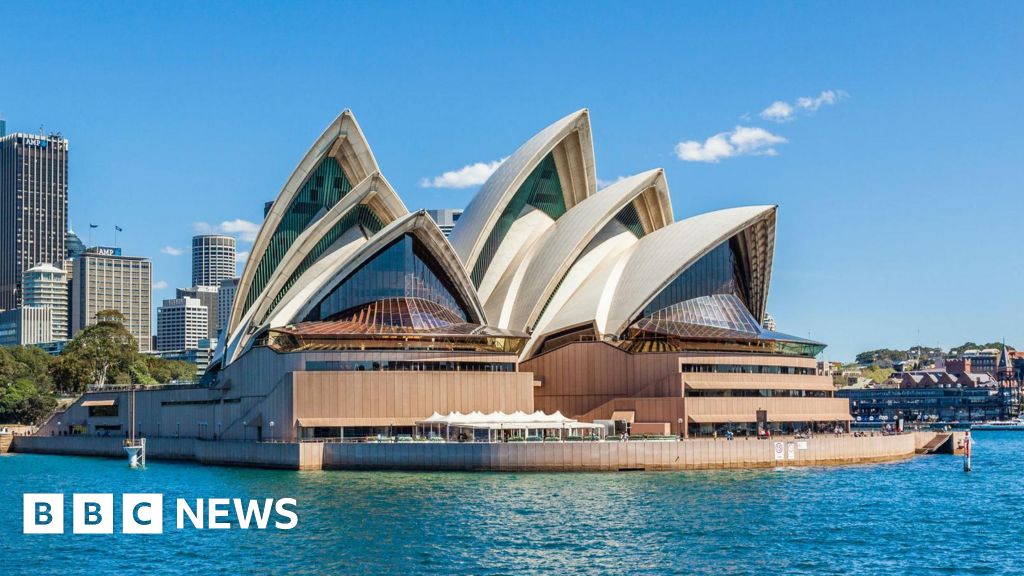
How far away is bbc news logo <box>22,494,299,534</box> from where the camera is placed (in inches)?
1763

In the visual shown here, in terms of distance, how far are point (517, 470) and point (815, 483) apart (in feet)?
48.3

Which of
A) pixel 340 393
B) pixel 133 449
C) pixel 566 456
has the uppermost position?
pixel 340 393

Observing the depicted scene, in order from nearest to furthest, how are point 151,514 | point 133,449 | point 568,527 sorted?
point 568,527, point 151,514, point 133,449

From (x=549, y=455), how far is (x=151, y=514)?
2261cm

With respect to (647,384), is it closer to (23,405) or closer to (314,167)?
(314,167)

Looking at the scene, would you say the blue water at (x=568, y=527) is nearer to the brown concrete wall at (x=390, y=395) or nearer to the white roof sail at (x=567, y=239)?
the brown concrete wall at (x=390, y=395)

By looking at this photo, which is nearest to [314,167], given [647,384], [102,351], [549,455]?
[647,384]

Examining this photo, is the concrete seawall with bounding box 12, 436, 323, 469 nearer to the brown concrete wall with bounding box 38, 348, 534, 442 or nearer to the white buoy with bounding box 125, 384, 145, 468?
the white buoy with bounding box 125, 384, 145, 468

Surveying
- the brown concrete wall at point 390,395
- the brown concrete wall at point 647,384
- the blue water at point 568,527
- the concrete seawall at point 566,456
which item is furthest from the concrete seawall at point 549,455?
the brown concrete wall at point 647,384

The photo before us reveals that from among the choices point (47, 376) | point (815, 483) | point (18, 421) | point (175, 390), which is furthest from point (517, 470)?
point (47, 376)

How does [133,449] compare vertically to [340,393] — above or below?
below

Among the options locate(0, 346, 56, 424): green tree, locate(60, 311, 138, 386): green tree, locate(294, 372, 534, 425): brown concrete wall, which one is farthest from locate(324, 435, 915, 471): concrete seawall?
locate(0, 346, 56, 424): green tree

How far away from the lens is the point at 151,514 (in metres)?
48.6

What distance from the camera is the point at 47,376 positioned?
136 m
